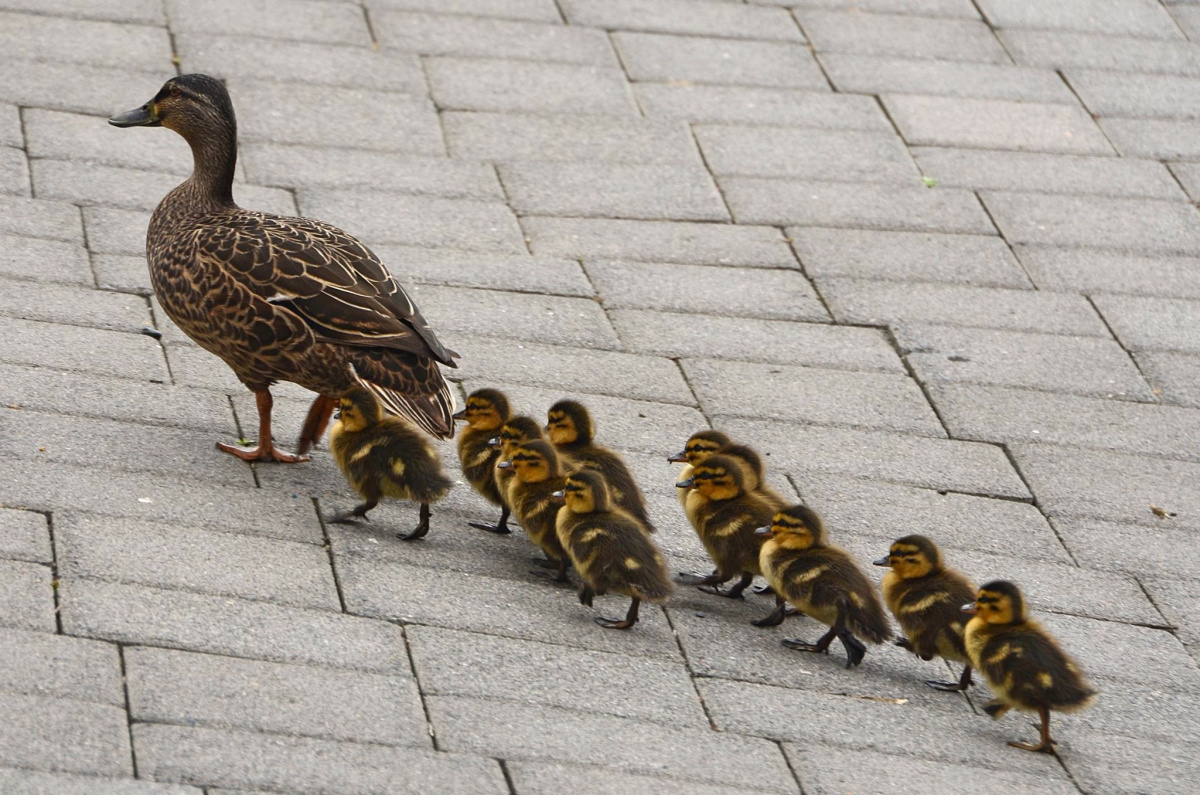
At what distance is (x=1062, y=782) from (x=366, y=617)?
7.09 ft

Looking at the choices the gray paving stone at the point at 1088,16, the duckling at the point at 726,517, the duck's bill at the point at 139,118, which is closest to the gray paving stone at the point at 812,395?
the duckling at the point at 726,517

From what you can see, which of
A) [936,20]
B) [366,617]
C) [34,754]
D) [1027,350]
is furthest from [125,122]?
[936,20]

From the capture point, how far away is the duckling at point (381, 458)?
5473 millimetres

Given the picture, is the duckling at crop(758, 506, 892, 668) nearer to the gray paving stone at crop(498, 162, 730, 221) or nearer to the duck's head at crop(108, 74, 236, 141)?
the duck's head at crop(108, 74, 236, 141)

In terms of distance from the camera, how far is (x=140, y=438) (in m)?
5.89

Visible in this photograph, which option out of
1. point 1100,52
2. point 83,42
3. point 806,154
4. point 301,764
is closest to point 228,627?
point 301,764

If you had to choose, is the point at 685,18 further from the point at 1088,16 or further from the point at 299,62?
the point at 1088,16

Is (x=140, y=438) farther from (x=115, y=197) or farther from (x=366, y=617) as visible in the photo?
(x=115, y=197)

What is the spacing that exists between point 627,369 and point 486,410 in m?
1.32

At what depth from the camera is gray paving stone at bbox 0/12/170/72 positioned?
8.98 meters

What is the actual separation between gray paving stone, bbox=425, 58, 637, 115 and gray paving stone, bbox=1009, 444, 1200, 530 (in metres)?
3.71

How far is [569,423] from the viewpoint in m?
5.73

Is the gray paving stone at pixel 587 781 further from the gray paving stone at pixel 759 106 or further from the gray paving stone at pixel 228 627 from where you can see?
the gray paving stone at pixel 759 106

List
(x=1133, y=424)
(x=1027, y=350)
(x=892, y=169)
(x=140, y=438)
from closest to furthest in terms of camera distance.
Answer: (x=140, y=438) → (x=1133, y=424) → (x=1027, y=350) → (x=892, y=169)
